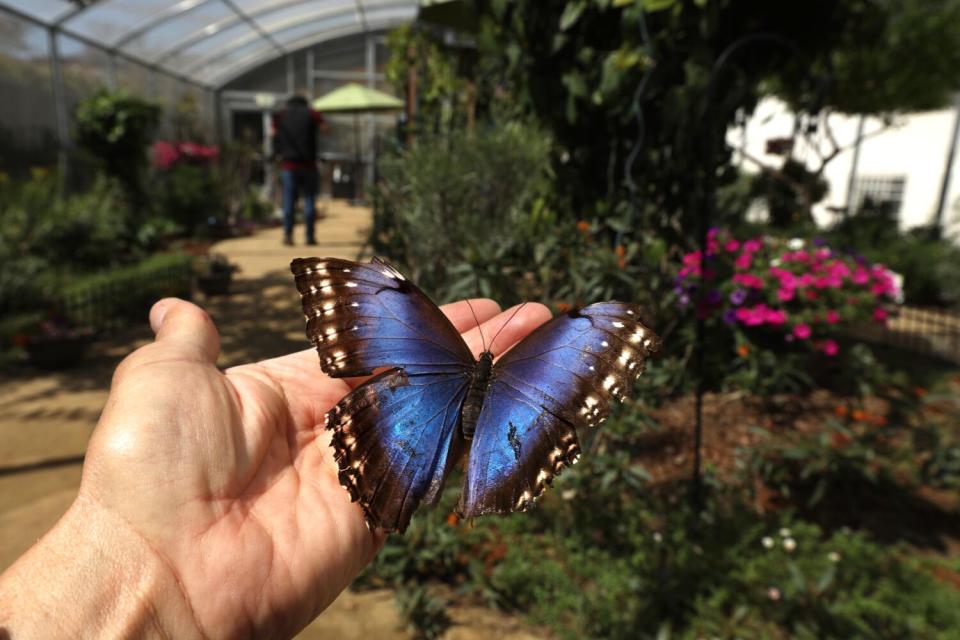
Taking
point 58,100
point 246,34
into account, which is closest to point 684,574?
point 58,100

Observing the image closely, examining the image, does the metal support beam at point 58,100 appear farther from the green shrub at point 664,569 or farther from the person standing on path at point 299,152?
the green shrub at point 664,569

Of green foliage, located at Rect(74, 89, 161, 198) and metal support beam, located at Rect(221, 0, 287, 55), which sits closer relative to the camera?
green foliage, located at Rect(74, 89, 161, 198)

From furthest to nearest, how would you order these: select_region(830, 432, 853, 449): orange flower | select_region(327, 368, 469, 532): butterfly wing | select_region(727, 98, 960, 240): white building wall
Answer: select_region(727, 98, 960, 240): white building wall → select_region(830, 432, 853, 449): orange flower → select_region(327, 368, 469, 532): butterfly wing

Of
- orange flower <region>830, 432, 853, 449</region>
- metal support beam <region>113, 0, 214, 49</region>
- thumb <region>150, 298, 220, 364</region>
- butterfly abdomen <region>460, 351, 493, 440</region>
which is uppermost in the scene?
metal support beam <region>113, 0, 214, 49</region>

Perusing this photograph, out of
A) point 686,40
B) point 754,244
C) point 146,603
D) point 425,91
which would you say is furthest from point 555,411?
point 425,91

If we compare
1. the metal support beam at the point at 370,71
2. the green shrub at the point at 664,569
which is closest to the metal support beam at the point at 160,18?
the metal support beam at the point at 370,71

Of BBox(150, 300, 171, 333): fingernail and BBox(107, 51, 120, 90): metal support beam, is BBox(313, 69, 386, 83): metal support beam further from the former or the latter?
BBox(150, 300, 171, 333): fingernail

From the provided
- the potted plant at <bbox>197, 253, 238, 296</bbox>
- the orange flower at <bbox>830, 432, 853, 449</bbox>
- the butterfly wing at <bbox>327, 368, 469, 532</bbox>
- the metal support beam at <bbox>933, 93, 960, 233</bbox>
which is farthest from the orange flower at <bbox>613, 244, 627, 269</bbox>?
the metal support beam at <bbox>933, 93, 960, 233</bbox>
